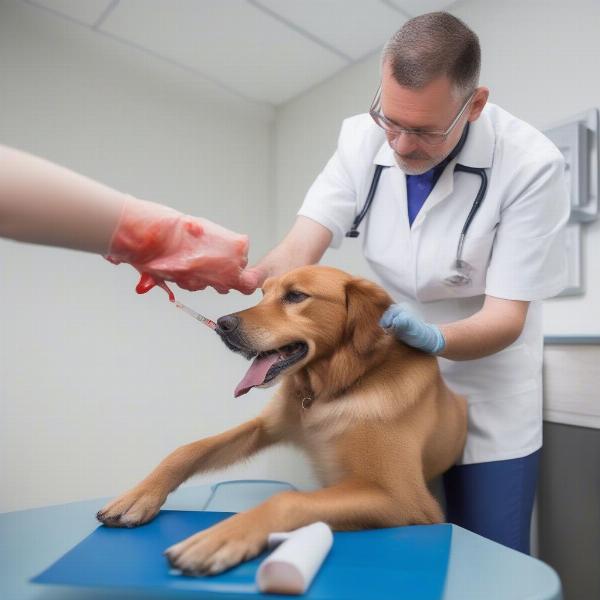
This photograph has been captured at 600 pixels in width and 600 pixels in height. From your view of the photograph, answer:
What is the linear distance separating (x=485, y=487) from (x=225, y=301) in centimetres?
208

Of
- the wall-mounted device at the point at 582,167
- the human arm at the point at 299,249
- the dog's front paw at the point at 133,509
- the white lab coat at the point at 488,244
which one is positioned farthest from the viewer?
the wall-mounted device at the point at 582,167

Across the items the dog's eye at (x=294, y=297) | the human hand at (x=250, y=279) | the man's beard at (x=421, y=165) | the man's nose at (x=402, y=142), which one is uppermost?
the man's nose at (x=402, y=142)

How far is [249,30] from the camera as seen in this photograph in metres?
2.55

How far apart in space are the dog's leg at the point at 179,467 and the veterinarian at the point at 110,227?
0.30 meters

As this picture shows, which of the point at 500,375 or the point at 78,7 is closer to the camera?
the point at 500,375

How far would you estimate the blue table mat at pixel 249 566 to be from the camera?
21.1 inches

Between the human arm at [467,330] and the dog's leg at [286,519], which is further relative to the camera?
the human arm at [467,330]

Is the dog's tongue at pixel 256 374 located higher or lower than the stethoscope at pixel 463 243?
lower

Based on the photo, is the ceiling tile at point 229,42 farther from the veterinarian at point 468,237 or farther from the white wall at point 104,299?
the veterinarian at point 468,237

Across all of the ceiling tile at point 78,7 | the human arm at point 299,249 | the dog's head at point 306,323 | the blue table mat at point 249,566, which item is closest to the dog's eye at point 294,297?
the dog's head at point 306,323

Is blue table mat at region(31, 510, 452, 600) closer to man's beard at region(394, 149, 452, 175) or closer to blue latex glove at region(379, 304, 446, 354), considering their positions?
blue latex glove at region(379, 304, 446, 354)

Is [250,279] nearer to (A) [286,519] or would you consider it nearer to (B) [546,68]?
(A) [286,519]

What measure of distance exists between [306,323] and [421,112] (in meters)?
0.45

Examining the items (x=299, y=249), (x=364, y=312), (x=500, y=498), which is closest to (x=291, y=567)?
(x=364, y=312)
